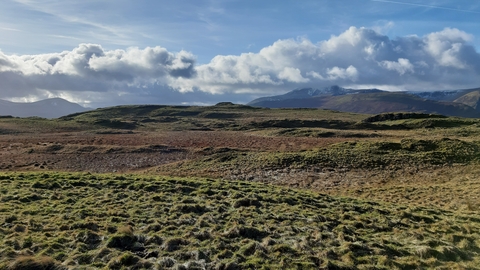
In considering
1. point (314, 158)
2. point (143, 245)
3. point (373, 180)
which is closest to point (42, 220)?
point (143, 245)

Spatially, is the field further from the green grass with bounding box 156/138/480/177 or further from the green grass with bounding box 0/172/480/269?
the green grass with bounding box 156/138/480/177

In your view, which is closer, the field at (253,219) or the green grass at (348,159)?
the field at (253,219)

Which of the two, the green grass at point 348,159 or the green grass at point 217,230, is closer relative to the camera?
the green grass at point 217,230

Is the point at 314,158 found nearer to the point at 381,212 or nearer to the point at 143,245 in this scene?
the point at 381,212

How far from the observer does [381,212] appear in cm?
1630

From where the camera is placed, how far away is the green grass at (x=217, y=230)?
33.5 feet

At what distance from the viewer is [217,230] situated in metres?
12.9

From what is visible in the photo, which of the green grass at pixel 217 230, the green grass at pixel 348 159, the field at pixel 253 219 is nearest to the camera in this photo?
the green grass at pixel 217 230

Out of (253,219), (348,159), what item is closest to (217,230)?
(253,219)

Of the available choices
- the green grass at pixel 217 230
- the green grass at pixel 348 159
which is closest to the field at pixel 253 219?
the green grass at pixel 217 230

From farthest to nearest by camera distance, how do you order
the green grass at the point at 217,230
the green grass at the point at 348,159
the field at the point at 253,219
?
the green grass at the point at 348,159
the field at the point at 253,219
the green grass at the point at 217,230

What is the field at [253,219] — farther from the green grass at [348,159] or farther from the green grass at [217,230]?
the green grass at [348,159]

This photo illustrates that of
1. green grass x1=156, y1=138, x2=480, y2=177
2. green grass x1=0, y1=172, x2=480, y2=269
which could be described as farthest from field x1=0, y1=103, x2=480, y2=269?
green grass x1=156, y1=138, x2=480, y2=177

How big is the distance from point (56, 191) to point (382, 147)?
33817mm
